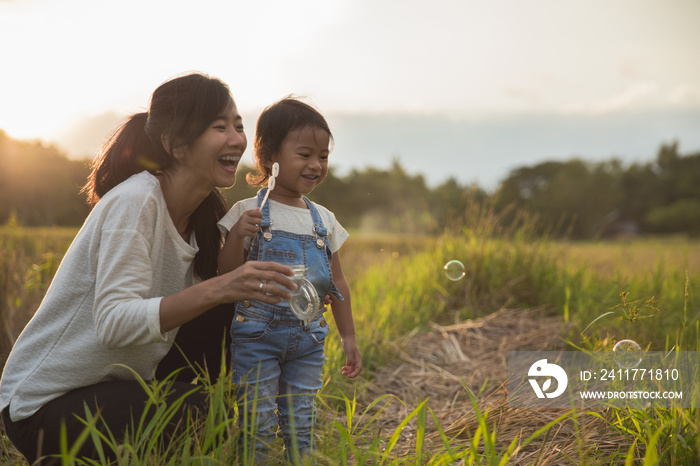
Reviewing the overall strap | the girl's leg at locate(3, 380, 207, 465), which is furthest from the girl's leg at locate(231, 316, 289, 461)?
the overall strap

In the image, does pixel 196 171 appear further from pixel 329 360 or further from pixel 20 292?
pixel 20 292

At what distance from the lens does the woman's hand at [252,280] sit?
5.26ft

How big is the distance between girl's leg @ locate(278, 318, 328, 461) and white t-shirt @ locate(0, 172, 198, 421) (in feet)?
1.79

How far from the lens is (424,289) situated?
5.20m

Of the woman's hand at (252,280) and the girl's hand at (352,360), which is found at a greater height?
the woman's hand at (252,280)

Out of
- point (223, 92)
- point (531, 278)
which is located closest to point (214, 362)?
point (223, 92)

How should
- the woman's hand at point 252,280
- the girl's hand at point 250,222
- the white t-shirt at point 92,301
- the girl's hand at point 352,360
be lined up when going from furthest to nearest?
the girl's hand at point 352,360 < the girl's hand at point 250,222 < the white t-shirt at point 92,301 < the woman's hand at point 252,280

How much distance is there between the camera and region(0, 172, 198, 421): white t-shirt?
1.72 m

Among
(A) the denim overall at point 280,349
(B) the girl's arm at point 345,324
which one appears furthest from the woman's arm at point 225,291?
(B) the girl's arm at point 345,324

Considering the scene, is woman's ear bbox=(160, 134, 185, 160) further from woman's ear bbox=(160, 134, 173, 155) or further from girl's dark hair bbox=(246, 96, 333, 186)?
girl's dark hair bbox=(246, 96, 333, 186)

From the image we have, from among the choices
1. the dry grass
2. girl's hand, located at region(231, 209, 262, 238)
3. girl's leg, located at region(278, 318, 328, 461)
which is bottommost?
the dry grass

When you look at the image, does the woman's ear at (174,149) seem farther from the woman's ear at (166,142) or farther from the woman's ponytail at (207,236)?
the woman's ponytail at (207,236)

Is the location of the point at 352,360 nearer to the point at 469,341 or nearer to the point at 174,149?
the point at 174,149

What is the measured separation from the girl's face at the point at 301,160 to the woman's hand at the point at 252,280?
688 mm
